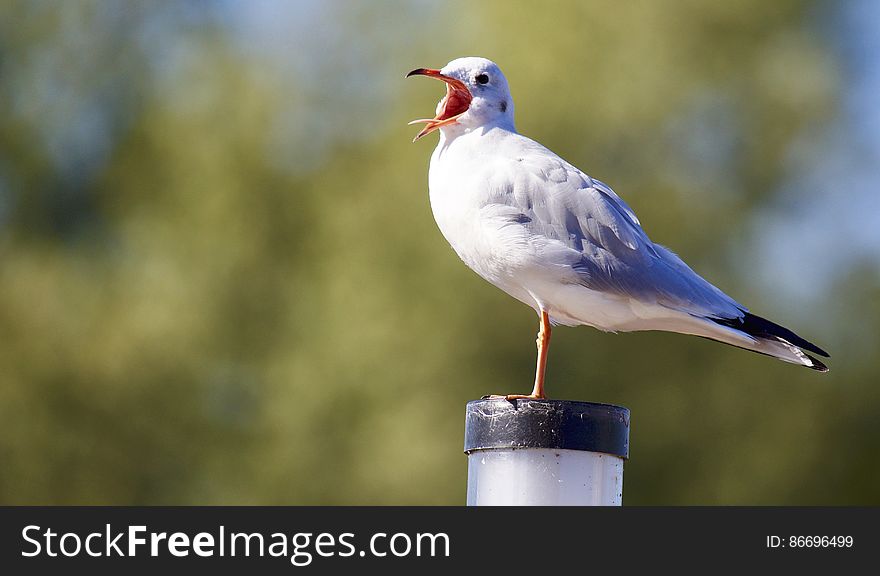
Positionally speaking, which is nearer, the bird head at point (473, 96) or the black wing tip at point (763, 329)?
the black wing tip at point (763, 329)

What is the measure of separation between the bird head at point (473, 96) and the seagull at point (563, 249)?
0.05m

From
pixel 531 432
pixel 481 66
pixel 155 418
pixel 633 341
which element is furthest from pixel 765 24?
pixel 531 432

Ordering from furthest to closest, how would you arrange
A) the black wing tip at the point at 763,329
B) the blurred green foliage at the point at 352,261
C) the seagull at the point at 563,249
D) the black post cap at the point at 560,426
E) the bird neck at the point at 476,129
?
the blurred green foliage at the point at 352,261
the bird neck at the point at 476,129
the seagull at the point at 563,249
the black wing tip at the point at 763,329
the black post cap at the point at 560,426

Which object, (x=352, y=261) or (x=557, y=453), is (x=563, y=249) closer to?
(x=557, y=453)

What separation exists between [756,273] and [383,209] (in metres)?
3.12

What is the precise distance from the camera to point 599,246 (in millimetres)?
3514

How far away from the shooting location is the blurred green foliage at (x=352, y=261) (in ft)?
32.8

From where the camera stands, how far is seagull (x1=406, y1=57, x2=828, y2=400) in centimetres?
342

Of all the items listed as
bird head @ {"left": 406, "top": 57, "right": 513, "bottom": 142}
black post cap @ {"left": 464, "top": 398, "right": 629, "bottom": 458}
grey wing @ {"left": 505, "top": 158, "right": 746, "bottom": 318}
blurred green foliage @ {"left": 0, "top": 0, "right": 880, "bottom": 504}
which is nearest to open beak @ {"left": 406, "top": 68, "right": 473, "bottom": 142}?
bird head @ {"left": 406, "top": 57, "right": 513, "bottom": 142}

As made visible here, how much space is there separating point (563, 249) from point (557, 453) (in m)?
0.67

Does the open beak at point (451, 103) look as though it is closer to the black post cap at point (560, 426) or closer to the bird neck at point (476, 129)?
the bird neck at point (476, 129)

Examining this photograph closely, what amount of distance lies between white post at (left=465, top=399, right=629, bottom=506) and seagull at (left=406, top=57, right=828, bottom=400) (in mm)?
303

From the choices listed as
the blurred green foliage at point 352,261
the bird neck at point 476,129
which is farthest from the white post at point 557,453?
the blurred green foliage at point 352,261

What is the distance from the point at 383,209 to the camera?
1087cm
